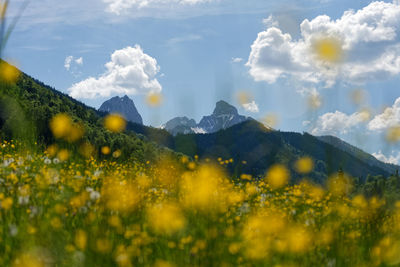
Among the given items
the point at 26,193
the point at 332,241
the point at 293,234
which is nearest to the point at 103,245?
the point at 26,193

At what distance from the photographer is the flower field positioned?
348 cm

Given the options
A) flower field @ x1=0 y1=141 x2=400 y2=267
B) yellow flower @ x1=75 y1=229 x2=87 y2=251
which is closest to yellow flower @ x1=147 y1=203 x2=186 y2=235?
flower field @ x1=0 y1=141 x2=400 y2=267

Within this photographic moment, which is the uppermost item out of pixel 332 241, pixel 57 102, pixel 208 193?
pixel 57 102

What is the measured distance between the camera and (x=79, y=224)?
418 centimetres

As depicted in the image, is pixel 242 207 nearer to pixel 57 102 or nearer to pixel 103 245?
pixel 103 245

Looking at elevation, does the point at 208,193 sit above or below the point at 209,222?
above

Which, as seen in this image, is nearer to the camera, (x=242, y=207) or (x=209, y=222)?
(x=209, y=222)

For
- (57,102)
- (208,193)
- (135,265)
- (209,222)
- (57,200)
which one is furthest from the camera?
(57,102)

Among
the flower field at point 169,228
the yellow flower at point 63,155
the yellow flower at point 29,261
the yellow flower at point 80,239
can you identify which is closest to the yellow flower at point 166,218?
the flower field at point 169,228

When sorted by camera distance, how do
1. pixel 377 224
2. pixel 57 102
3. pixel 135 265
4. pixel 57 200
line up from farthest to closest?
pixel 57 102 → pixel 377 224 → pixel 57 200 → pixel 135 265

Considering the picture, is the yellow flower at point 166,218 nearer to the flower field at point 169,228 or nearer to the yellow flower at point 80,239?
the flower field at point 169,228

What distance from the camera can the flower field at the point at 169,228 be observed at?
3.48 meters

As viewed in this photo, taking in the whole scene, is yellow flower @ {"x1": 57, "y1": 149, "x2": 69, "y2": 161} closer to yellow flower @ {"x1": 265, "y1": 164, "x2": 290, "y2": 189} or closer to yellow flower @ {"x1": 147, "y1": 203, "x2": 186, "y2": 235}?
yellow flower @ {"x1": 147, "y1": 203, "x2": 186, "y2": 235}

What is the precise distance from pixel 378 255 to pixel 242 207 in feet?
6.97
